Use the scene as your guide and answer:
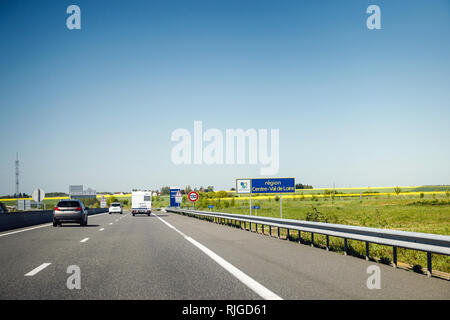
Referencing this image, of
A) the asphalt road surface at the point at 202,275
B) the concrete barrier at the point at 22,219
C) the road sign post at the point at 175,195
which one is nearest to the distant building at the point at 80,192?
the road sign post at the point at 175,195

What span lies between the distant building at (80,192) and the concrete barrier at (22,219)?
88.9 m

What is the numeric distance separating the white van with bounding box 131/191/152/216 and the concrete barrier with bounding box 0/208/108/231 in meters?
14.3

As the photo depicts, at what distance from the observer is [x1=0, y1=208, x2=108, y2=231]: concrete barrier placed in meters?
23.2

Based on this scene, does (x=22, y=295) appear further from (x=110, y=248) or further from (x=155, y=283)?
(x=110, y=248)

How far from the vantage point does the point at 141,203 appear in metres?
48.1

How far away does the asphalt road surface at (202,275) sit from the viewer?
21.5 feet

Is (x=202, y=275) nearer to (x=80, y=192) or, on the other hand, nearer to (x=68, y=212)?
(x=68, y=212)

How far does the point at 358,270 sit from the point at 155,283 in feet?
12.6

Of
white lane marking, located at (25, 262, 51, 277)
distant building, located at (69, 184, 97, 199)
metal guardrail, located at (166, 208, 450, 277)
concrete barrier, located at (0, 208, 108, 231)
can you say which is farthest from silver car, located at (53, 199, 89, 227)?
distant building, located at (69, 184, 97, 199)

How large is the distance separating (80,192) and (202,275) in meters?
119

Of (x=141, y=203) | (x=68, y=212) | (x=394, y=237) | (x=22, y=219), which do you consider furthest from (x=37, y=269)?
(x=141, y=203)

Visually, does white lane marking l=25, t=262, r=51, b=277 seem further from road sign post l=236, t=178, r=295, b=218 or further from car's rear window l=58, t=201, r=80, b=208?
road sign post l=236, t=178, r=295, b=218

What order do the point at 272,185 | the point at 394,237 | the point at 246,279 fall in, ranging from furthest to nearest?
the point at 272,185
the point at 394,237
the point at 246,279
